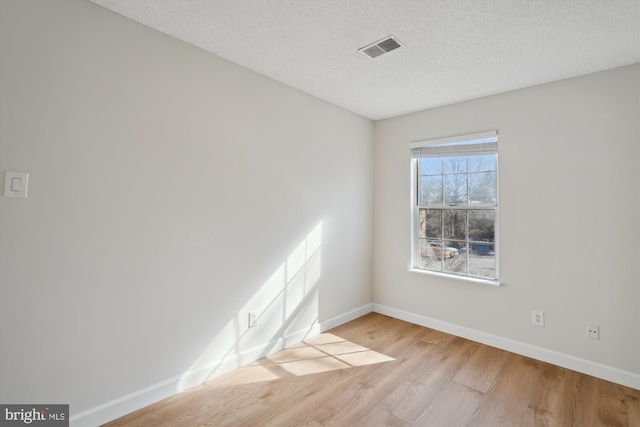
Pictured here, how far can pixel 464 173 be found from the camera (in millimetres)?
3199

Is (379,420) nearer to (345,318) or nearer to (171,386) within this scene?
(171,386)

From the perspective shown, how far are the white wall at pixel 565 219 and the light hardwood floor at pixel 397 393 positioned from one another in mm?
317

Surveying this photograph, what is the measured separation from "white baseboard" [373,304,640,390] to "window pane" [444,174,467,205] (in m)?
1.35

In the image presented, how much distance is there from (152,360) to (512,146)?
138 inches

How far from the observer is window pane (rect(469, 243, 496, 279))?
300cm

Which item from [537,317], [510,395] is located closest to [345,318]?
[510,395]

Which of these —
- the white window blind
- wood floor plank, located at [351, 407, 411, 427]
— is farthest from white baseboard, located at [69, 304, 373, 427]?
the white window blind

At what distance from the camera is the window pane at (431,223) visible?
11.1 ft

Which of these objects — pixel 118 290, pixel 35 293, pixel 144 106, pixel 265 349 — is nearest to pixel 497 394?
pixel 265 349

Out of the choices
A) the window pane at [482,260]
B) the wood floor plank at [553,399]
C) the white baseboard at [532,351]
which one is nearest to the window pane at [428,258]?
the window pane at [482,260]

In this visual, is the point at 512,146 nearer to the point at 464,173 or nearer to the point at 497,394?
the point at 464,173

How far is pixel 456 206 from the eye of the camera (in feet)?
10.6

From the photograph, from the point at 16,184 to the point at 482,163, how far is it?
3.64 meters

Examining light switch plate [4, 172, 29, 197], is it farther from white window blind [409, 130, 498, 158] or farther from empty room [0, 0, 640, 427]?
white window blind [409, 130, 498, 158]
